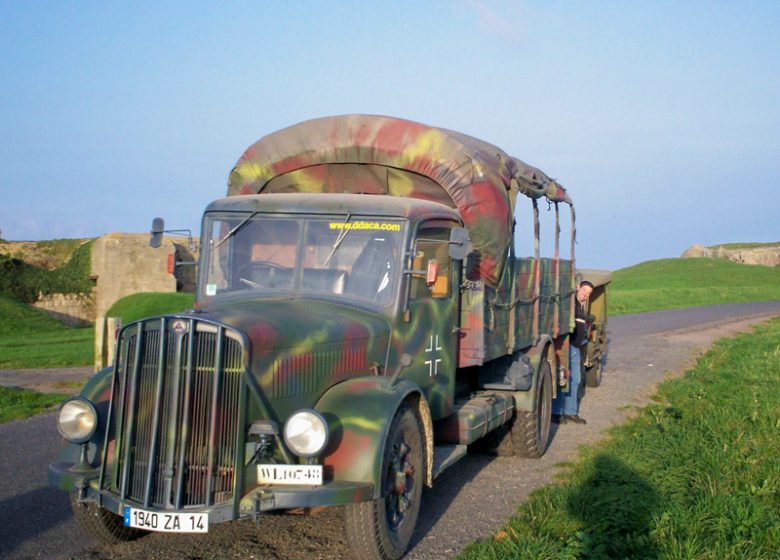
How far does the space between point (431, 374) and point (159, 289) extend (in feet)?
79.7

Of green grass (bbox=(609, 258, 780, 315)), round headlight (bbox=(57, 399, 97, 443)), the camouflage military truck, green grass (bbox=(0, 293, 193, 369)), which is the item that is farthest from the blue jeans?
green grass (bbox=(609, 258, 780, 315))

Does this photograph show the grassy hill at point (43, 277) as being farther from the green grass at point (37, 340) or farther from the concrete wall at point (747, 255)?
the concrete wall at point (747, 255)

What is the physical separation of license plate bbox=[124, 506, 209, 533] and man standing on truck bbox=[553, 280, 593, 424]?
725cm

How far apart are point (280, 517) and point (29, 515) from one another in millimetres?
1883

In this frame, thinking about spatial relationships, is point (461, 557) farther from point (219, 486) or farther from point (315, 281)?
point (315, 281)

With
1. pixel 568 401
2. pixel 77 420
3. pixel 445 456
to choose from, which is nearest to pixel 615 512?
pixel 445 456

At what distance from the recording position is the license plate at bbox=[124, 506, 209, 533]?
4.99m

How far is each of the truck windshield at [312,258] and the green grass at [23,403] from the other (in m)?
6.04

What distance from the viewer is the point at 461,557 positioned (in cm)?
561

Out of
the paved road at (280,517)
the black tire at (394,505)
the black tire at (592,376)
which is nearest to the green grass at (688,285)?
the black tire at (592,376)

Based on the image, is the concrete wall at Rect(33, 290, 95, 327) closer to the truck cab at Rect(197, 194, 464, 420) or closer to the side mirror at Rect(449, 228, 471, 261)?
the truck cab at Rect(197, 194, 464, 420)

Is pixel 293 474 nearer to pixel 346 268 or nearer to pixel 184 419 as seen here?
pixel 184 419

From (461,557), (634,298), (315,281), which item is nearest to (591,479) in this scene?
(461,557)

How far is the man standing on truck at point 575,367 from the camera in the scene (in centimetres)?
1153
